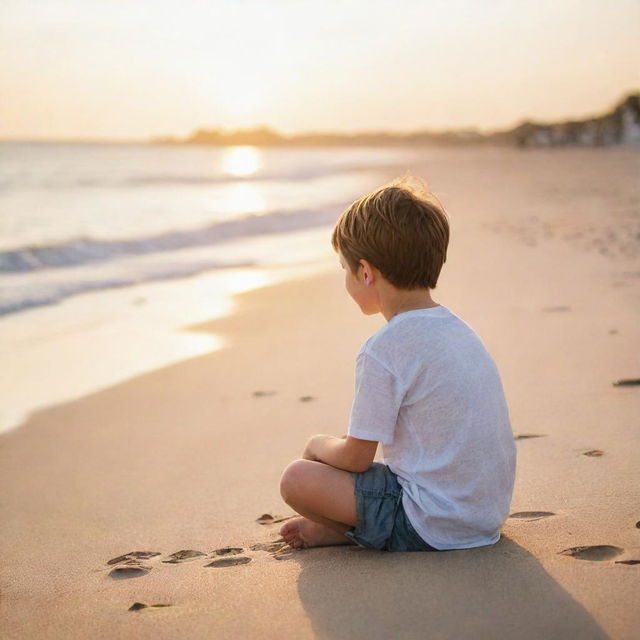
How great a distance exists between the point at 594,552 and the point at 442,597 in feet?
1.81

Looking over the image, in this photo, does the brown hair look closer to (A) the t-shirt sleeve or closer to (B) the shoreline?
(A) the t-shirt sleeve

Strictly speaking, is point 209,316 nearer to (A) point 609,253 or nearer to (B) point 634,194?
(A) point 609,253

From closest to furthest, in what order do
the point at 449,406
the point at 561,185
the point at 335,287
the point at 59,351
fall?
the point at 449,406 → the point at 59,351 → the point at 335,287 → the point at 561,185

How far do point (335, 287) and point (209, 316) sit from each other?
1.64 meters

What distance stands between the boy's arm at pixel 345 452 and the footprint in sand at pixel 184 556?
1.93 feet

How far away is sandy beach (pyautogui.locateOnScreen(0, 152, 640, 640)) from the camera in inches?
84.2

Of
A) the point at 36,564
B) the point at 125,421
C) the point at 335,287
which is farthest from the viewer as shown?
the point at 335,287

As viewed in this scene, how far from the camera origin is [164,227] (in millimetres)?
15117

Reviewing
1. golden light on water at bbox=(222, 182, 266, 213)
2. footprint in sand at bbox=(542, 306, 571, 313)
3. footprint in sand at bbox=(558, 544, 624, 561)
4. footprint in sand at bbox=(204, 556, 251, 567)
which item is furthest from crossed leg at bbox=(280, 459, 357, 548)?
golden light on water at bbox=(222, 182, 266, 213)

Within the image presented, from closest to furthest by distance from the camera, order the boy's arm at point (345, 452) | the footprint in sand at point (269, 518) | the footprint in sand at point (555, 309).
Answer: the boy's arm at point (345, 452)
the footprint in sand at point (269, 518)
the footprint in sand at point (555, 309)

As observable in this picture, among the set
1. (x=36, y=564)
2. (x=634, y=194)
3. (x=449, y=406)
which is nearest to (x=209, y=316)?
(x=36, y=564)

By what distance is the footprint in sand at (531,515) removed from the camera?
9.02 feet

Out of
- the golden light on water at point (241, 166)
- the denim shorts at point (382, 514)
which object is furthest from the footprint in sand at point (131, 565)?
the golden light on water at point (241, 166)

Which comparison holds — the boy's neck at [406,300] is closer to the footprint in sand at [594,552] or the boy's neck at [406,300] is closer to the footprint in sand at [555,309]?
the footprint in sand at [594,552]
